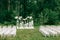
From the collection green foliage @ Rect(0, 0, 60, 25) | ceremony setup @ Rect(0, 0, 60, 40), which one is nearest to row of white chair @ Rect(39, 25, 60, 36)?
ceremony setup @ Rect(0, 0, 60, 40)

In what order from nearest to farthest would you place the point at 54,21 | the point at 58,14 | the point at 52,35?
the point at 52,35, the point at 54,21, the point at 58,14

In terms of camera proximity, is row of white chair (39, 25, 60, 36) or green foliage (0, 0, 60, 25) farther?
green foliage (0, 0, 60, 25)

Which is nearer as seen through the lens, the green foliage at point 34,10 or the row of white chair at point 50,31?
the row of white chair at point 50,31

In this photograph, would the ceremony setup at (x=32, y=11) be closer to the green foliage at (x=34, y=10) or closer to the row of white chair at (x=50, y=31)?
the green foliage at (x=34, y=10)

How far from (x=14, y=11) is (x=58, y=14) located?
3.19 m

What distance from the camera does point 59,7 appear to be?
1569 centimetres

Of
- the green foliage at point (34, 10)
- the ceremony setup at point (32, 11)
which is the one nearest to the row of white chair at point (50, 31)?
the ceremony setup at point (32, 11)

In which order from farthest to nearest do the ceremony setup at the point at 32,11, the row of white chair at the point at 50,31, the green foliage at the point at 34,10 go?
the green foliage at the point at 34,10
the ceremony setup at the point at 32,11
the row of white chair at the point at 50,31

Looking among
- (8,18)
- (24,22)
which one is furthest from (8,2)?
(24,22)

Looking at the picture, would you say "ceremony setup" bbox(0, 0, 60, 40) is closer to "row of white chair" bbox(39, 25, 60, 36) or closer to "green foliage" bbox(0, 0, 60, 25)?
"green foliage" bbox(0, 0, 60, 25)

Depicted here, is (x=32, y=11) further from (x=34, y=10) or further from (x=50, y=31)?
(x=50, y=31)

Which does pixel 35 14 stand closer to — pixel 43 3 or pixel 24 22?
pixel 43 3

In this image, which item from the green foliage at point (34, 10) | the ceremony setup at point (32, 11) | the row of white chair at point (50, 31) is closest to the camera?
the row of white chair at point (50, 31)

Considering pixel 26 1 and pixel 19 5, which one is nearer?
pixel 26 1
